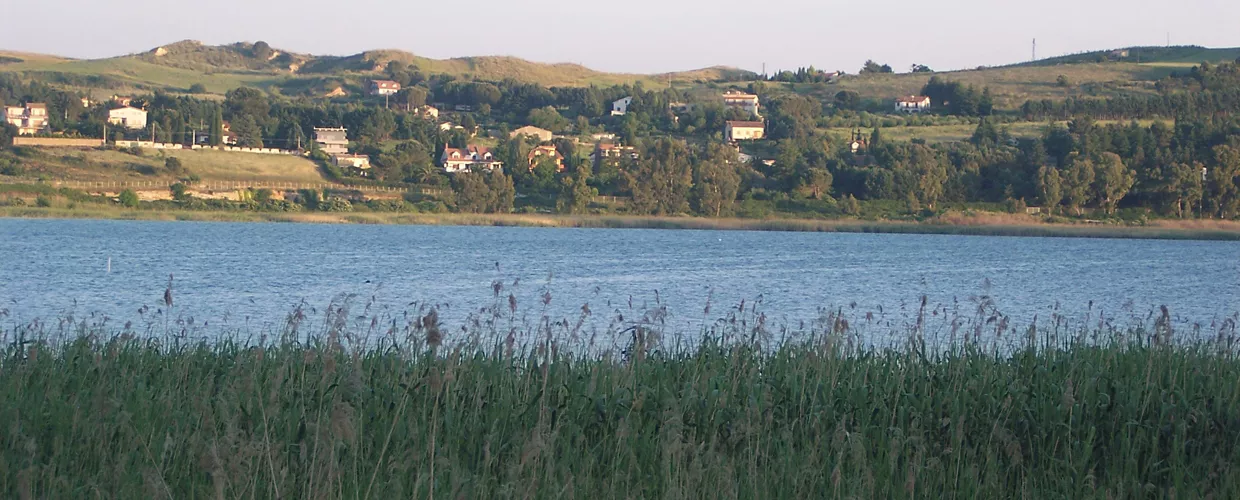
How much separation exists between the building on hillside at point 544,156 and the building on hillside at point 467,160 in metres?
2.91

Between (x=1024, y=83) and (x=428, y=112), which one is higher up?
(x=1024, y=83)

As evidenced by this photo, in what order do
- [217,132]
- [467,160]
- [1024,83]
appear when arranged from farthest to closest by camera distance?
[1024,83] < [217,132] < [467,160]

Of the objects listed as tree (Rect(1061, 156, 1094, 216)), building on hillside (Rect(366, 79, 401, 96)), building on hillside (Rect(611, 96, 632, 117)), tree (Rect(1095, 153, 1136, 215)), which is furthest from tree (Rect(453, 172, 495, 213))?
building on hillside (Rect(366, 79, 401, 96))

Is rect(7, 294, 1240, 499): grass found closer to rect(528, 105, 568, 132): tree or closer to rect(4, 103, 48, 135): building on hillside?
rect(4, 103, 48, 135): building on hillside

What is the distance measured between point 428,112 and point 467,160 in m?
46.9

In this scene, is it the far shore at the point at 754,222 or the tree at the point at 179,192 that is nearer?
the far shore at the point at 754,222

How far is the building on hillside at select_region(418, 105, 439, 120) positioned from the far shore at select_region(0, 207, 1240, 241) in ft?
182

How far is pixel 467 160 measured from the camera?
105875mm

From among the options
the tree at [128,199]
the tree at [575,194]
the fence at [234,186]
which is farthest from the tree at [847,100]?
the tree at [128,199]

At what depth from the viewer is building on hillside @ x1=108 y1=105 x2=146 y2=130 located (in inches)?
4552

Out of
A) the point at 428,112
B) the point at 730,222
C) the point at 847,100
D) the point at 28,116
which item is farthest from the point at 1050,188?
the point at 28,116

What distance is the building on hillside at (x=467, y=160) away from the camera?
102m

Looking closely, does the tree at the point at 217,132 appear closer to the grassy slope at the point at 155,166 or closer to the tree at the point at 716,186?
the grassy slope at the point at 155,166

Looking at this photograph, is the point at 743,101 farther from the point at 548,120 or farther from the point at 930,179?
the point at 930,179
